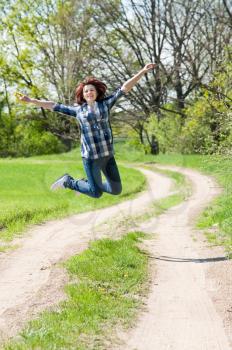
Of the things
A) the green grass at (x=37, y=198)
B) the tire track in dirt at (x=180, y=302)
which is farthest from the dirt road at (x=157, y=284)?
the green grass at (x=37, y=198)

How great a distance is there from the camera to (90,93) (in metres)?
9.30

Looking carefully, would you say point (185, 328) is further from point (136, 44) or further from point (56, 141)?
point (56, 141)

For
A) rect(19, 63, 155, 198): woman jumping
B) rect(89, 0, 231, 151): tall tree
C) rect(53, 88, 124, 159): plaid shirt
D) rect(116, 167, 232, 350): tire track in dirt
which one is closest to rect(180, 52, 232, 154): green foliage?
rect(89, 0, 231, 151): tall tree

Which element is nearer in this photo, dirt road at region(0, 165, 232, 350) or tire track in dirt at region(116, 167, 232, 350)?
tire track in dirt at region(116, 167, 232, 350)

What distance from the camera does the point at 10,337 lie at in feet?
19.1

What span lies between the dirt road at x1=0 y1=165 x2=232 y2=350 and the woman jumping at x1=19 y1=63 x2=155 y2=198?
1698 mm

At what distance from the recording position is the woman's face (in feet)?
30.5

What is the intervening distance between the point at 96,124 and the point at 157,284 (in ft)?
9.71

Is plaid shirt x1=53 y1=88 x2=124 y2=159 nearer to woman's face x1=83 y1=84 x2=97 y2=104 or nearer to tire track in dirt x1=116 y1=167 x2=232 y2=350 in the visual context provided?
woman's face x1=83 y1=84 x2=97 y2=104

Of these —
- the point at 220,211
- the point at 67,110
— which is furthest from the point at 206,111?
the point at 67,110

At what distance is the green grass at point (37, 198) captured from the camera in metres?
14.1

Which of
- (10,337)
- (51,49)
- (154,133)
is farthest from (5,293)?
(51,49)

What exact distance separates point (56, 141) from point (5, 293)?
51.4 metres

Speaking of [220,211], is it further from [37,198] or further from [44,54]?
[44,54]
